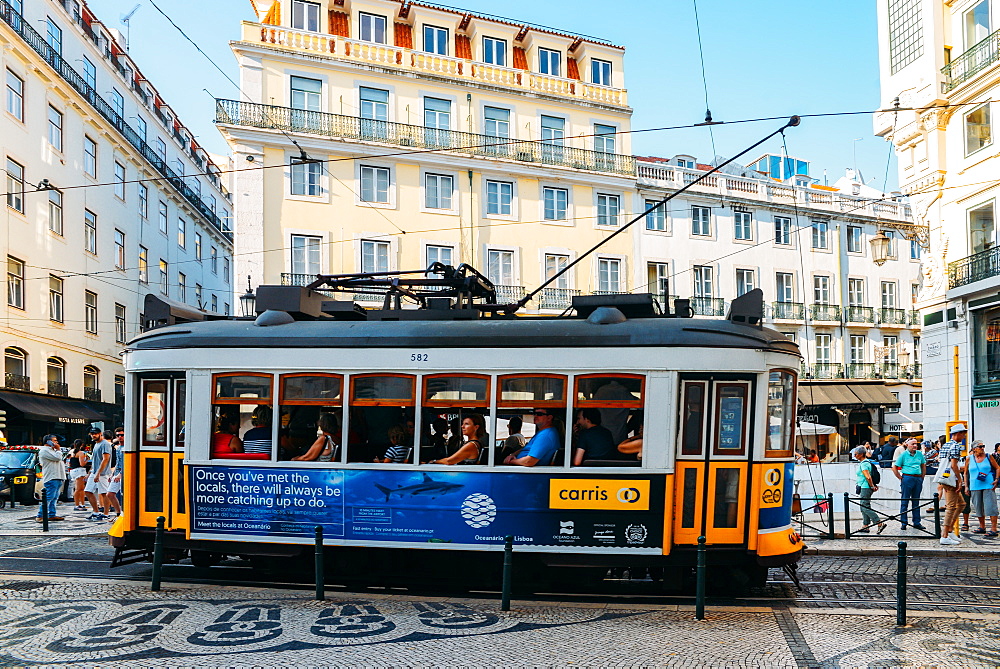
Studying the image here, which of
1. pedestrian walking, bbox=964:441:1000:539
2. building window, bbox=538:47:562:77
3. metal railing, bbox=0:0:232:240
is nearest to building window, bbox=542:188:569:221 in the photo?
building window, bbox=538:47:562:77

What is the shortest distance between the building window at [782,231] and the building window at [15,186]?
27.9 meters

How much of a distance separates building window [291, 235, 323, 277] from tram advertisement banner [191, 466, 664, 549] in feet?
71.8

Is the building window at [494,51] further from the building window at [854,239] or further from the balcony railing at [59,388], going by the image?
the balcony railing at [59,388]

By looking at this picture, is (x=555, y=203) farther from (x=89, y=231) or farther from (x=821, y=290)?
(x=89, y=231)

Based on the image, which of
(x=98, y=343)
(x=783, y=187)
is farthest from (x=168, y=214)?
(x=783, y=187)

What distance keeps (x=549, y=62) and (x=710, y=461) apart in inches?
1147

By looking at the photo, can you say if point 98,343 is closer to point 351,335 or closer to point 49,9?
point 49,9

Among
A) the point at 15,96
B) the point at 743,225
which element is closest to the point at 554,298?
the point at 743,225

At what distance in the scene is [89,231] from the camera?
109ft

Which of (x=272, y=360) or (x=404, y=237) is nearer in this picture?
(x=272, y=360)

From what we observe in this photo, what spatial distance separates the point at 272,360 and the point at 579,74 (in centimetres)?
2925

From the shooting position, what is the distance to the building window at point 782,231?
133 ft

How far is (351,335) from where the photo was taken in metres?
10.0

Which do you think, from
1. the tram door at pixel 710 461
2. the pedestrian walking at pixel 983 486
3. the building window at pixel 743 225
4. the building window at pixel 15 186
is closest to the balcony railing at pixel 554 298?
the building window at pixel 743 225
